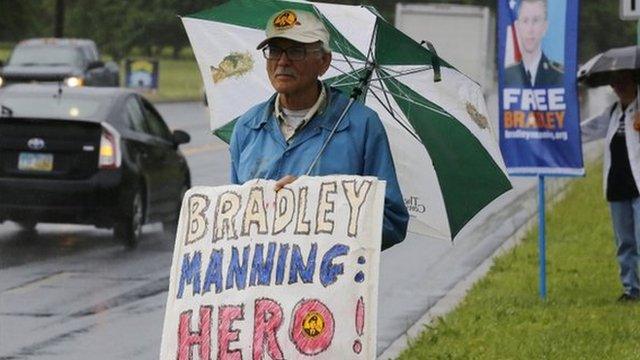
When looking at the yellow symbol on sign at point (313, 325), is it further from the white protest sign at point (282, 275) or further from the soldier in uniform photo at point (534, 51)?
the soldier in uniform photo at point (534, 51)

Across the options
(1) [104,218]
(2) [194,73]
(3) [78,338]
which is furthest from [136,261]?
(2) [194,73]

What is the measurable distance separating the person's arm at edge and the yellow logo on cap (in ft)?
1.33

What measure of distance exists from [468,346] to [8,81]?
32835 millimetres

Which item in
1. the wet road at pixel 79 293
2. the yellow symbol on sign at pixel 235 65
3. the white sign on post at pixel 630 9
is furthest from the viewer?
the white sign on post at pixel 630 9

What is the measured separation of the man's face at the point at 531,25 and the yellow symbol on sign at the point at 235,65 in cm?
605

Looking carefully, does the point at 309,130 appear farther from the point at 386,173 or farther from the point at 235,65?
the point at 235,65

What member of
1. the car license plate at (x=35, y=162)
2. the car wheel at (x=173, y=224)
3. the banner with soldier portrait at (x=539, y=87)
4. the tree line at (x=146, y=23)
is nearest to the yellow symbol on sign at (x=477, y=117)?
the banner with soldier portrait at (x=539, y=87)

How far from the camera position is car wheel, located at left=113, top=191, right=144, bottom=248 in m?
18.3

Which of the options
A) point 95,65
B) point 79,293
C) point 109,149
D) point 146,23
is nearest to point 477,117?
point 79,293

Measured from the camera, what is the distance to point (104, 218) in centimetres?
1814

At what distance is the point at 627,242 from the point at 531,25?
1.65 meters

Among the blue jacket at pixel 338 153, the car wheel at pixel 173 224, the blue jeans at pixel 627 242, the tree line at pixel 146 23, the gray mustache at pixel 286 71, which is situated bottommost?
the car wheel at pixel 173 224

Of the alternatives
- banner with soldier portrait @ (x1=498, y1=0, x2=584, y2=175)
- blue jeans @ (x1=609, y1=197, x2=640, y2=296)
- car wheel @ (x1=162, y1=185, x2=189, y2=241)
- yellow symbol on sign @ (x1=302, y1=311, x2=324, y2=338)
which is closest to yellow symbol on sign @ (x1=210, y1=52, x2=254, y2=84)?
yellow symbol on sign @ (x1=302, y1=311, x2=324, y2=338)

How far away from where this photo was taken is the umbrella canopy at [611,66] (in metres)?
12.9
